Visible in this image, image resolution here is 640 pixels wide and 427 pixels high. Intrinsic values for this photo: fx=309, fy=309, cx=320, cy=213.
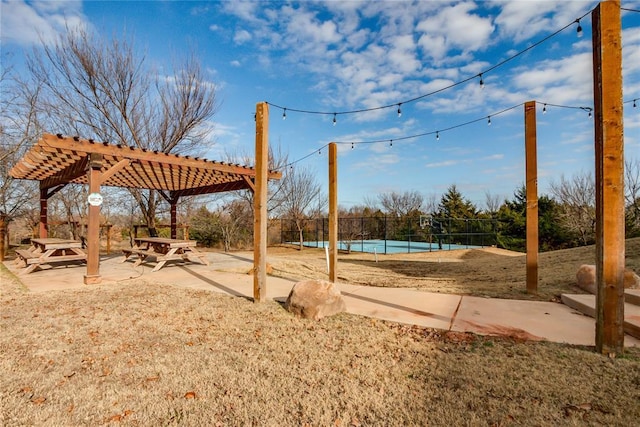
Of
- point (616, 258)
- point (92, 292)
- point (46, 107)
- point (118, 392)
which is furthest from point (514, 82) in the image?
point (46, 107)

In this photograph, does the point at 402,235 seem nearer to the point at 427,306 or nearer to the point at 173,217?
the point at 173,217

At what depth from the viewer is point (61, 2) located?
8742 mm

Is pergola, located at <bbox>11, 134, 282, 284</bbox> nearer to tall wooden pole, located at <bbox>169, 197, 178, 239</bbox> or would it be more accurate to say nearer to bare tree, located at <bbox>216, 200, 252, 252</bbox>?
tall wooden pole, located at <bbox>169, 197, 178, 239</bbox>

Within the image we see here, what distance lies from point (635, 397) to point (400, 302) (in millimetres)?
2567

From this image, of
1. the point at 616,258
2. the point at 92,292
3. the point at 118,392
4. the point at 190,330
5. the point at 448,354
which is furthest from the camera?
the point at 92,292

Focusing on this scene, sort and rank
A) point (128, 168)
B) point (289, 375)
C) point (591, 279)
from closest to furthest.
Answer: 1. point (289, 375)
2. point (591, 279)
3. point (128, 168)

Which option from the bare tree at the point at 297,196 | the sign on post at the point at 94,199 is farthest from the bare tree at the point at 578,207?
the sign on post at the point at 94,199

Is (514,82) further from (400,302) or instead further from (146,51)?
(146,51)

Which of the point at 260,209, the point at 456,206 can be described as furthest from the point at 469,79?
the point at 456,206

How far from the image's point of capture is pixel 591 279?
470 cm

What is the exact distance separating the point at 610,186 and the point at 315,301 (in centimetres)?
304

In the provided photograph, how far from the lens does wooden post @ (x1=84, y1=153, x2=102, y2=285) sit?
5.64 metres

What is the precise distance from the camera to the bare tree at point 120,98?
10.5 meters

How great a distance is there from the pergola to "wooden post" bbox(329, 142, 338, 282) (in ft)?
4.74
